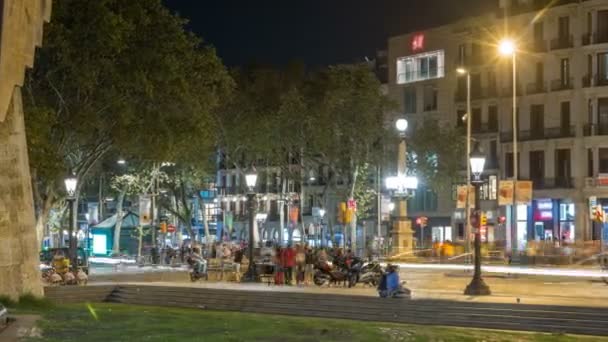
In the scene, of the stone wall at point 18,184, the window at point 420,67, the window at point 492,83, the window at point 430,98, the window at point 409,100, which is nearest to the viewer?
the stone wall at point 18,184

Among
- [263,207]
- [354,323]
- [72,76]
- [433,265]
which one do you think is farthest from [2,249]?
[263,207]

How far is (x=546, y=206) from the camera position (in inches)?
2808

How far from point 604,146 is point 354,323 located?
4769cm

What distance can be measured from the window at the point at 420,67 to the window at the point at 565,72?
46.4 feet

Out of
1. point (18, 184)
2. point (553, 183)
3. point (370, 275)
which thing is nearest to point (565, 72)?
point (553, 183)

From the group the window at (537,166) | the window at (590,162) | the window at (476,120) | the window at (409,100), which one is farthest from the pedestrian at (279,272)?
the window at (409,100)

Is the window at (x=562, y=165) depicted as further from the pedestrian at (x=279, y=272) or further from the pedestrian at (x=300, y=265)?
the pedestrian at (x=279, y=272)

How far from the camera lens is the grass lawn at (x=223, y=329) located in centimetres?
2081

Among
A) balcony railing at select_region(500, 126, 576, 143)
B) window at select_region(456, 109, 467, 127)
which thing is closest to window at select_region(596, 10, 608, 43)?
balcony railing at select_region(500, 126, 576, 143)

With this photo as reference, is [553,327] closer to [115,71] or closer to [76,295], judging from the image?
[76,295]

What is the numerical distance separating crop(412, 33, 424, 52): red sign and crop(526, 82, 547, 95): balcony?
46.4 feet

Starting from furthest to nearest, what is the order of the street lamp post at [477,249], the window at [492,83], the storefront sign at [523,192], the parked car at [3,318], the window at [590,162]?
1. the window at [492,83]
2. the window at [590,162]
3. the storefront sign at [523,192]
4. the street lamp post at [477,249]
5. the parked car at [3,318]

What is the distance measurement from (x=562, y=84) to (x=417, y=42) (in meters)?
17.7

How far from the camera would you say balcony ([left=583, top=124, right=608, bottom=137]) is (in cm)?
6869
